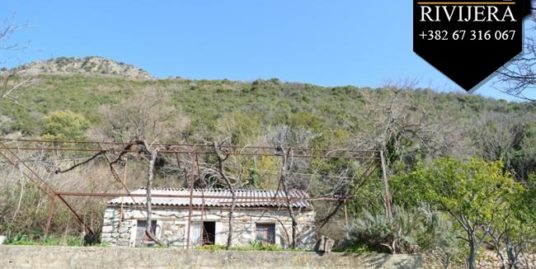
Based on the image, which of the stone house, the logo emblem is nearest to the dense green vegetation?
the logo emblem

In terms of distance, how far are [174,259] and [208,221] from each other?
212 inches

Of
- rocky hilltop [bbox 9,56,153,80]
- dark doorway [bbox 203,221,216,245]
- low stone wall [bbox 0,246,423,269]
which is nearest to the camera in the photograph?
low stone wall [bbox 0,246,423,269]

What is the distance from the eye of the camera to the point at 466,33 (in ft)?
12.6

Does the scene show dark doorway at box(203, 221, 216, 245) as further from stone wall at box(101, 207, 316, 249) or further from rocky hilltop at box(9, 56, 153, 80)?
rocky hilltop at box(9, 56, 153, 80)

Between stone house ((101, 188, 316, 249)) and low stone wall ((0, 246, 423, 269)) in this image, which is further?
stone house ((101, 188, 316, 249))

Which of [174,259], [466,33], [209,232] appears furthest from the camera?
[209,232]

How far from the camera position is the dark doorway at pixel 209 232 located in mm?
11922

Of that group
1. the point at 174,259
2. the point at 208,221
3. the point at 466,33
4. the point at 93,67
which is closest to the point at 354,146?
the point at 208,221

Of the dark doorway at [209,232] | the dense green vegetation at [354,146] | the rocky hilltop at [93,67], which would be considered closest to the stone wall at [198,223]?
the dark doorway at [209,232]

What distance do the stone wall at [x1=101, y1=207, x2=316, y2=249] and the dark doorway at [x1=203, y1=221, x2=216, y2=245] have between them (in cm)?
24

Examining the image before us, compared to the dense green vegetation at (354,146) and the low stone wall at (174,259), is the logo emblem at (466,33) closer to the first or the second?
the dense green vegetation at (354,146)

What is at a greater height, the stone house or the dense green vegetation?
the dense green vegetation

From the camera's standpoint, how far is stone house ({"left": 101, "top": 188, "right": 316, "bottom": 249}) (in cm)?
1160

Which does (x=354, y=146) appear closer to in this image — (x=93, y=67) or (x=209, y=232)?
(x=209, y=232)
